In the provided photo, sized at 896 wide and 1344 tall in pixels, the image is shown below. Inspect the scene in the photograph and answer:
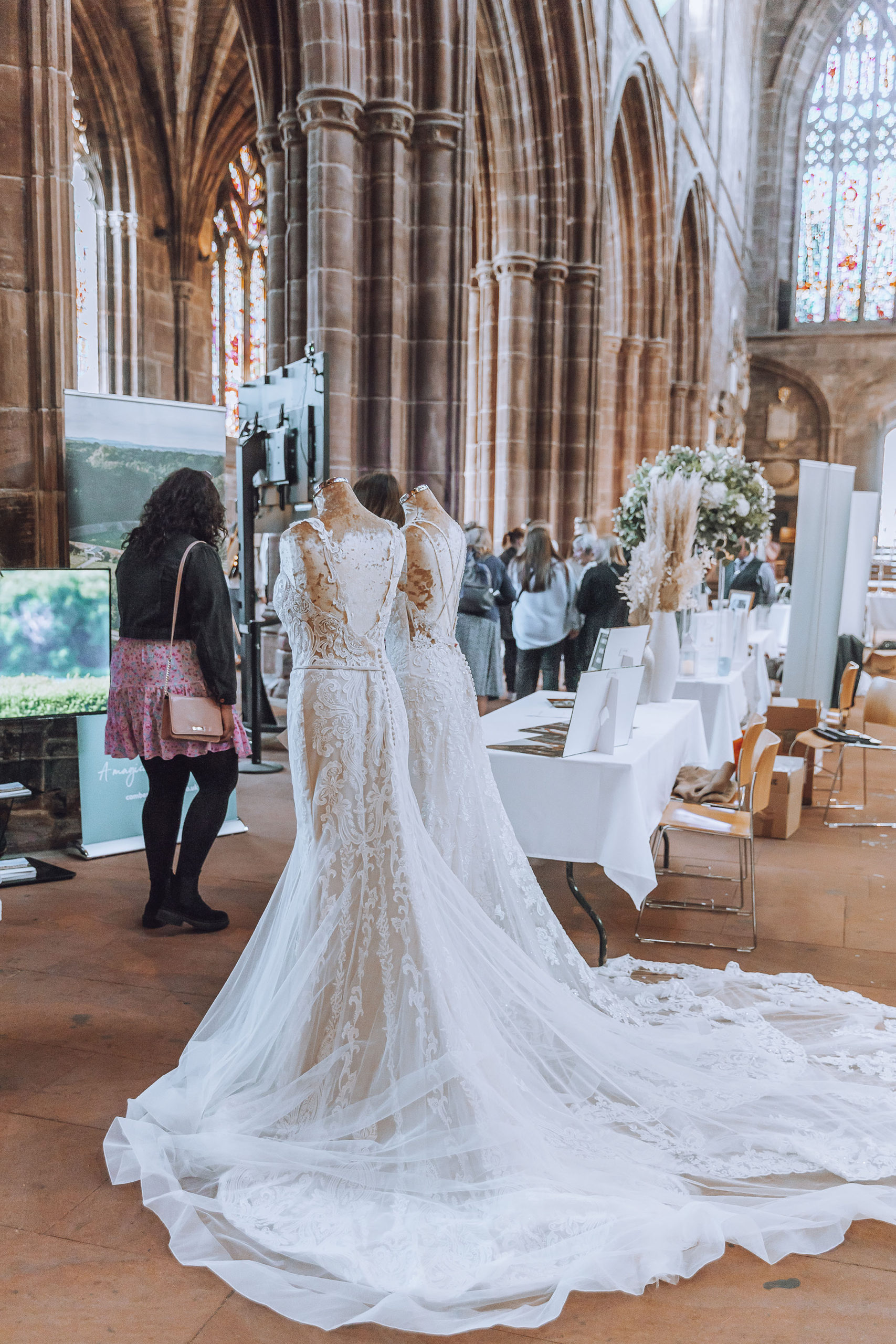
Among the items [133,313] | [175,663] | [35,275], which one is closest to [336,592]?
[175,663]

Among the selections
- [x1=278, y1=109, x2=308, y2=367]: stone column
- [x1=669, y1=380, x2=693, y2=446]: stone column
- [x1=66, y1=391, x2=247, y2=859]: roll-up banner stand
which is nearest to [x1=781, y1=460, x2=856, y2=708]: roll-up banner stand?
[x1=278, y1=109, x2=308, y2=367]: stone column

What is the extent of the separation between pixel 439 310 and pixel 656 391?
968 centimetres

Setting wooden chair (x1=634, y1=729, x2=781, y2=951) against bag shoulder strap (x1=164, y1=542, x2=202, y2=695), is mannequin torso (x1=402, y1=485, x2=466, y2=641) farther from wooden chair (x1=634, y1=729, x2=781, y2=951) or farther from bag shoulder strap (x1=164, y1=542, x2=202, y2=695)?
wooden chair (x1=634, y1=729, x2=781, y2=951)

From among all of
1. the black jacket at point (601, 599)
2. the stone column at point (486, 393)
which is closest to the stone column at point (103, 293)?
the stone column at point (486, 393)

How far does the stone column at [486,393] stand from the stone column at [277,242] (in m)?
4.16

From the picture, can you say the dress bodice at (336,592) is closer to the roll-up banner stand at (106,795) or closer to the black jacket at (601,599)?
the roll-up banner stand at (106,795)

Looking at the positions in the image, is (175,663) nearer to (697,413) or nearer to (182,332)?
(182,332)

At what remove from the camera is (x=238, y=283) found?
1717cm

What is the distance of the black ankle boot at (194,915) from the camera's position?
405cm

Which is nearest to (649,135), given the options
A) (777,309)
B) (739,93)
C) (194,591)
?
(739,93)

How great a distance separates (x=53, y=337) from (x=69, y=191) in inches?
26.1

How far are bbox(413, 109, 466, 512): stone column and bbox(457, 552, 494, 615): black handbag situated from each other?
86 centimetres

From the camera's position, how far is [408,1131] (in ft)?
7.79

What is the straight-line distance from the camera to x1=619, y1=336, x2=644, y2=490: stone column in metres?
16.8
